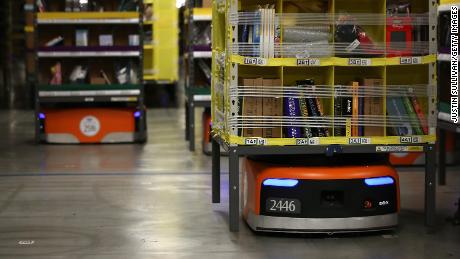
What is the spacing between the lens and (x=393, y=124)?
22.0 ft

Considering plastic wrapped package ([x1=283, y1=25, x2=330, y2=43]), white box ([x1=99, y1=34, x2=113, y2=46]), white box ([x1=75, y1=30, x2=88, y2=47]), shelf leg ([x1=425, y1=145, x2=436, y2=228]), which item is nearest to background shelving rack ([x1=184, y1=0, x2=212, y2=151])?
white box ([x1=99, y1=34, x2=113, y2=46])

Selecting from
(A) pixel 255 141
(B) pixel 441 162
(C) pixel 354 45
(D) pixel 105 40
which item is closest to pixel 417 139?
(C) pixel 354 45

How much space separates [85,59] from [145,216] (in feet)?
21.2

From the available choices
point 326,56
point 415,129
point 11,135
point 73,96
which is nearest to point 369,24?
point 326,56

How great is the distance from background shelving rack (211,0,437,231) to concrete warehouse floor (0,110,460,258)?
504 mm

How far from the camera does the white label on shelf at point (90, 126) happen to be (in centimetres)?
1299

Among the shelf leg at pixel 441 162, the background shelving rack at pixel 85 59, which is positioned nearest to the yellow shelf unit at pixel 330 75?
the shelf leg at pixel 441 162

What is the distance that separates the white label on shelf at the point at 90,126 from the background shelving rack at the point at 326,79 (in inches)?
242

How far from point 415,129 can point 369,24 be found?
1.00 metres

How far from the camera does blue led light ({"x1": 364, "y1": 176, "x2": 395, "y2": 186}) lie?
646cm

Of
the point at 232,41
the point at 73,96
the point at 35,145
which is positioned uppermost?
the point at 232,41

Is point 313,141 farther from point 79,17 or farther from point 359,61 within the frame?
point 79,17

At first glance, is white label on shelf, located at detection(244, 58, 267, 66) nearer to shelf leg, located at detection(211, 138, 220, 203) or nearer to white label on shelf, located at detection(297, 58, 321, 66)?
white label on shelf, located at detection(297, 58, 321, 66)

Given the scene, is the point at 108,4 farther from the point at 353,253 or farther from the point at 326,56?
the point at 353,253
